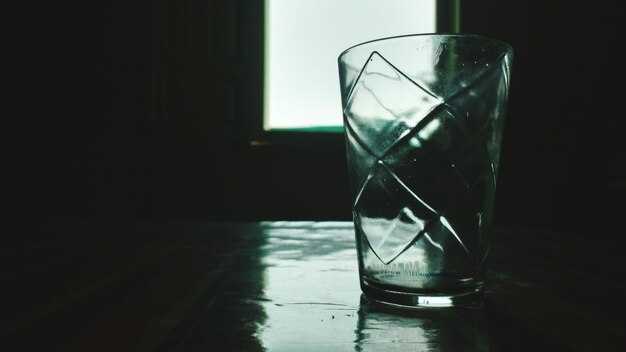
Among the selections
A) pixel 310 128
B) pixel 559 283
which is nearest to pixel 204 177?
pixel 310 128

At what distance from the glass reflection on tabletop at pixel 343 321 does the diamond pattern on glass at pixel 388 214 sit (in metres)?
0.03

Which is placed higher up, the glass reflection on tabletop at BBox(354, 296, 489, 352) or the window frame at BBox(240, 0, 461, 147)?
the window frame at BBox(240, 0, 461, 147)

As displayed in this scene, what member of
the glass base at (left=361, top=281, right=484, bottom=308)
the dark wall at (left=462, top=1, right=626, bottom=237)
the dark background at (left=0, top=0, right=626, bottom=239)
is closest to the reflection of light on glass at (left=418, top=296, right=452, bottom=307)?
the glass base at (left=361, top=281, right=484, bottom=308)

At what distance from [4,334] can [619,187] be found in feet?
8.07

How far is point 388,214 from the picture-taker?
24 cm

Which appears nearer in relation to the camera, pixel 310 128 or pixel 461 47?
pixel 461 47

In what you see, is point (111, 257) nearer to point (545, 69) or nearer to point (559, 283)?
point (559, 283)

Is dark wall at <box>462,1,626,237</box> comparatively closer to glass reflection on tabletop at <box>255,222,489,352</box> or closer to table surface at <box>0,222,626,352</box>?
table surface at <box>0,222,626,352</box>

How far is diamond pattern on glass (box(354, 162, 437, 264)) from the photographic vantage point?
0.78ft

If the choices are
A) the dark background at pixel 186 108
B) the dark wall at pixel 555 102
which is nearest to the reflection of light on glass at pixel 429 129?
the dark background at pixel 186 108

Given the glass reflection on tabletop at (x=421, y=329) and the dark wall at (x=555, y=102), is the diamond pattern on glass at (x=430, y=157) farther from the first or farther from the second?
the dark wall at (x=555, y=102)

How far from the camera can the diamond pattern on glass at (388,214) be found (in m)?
0.24

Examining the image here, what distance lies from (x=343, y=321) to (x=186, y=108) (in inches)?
97.5

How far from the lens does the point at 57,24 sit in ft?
8.34
